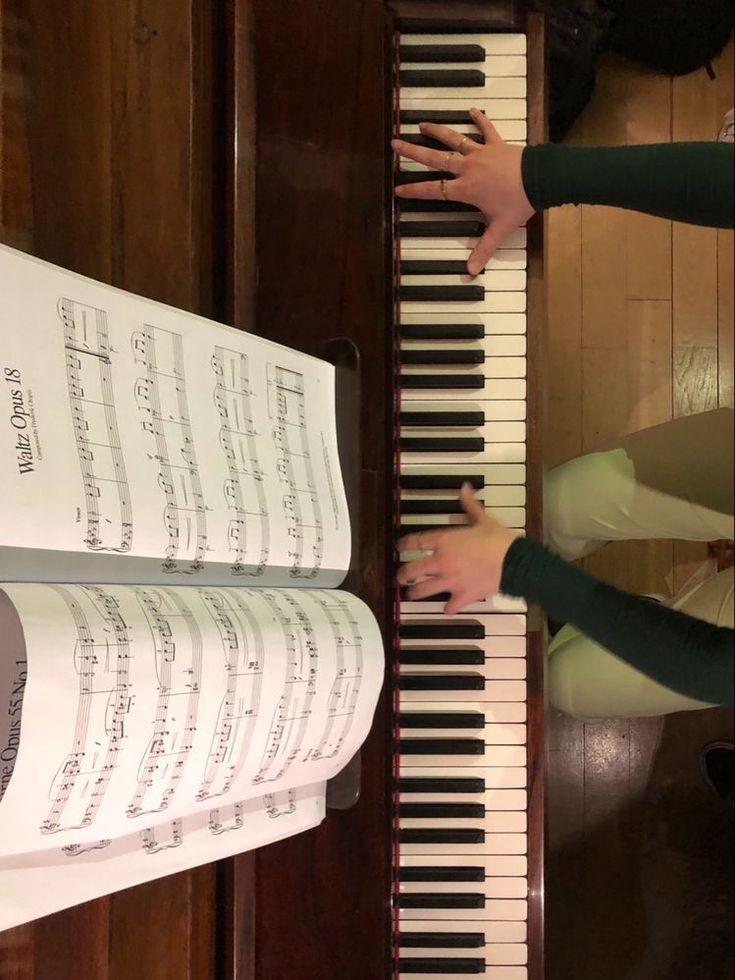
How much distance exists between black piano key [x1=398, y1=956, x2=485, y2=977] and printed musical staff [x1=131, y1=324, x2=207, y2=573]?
27.3 inches

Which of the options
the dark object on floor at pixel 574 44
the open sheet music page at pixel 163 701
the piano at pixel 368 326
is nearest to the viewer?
the open sheet music page at pixel 163 701

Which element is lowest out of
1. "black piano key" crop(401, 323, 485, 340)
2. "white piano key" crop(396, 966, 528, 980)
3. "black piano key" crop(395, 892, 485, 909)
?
"white piano key" crop(396, 966, 528, 980)

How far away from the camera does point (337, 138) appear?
40.8 inches

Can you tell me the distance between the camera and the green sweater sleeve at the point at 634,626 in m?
0.79

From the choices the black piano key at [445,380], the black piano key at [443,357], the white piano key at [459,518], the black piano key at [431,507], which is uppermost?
the black piano key at [443,357]

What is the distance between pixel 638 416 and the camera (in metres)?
1.69

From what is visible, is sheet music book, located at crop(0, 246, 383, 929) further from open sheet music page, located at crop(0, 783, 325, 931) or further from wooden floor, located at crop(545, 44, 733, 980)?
wooden floor, located at crop(545, 44, 733, 980)

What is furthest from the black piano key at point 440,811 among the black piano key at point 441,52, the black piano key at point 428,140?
the black piano key at point 441,52

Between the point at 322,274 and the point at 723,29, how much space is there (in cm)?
119

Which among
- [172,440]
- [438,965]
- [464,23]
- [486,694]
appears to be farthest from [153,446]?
[438,965]

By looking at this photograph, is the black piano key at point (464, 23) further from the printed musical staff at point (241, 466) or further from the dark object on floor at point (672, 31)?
the dark object on floor at point (672, 31)

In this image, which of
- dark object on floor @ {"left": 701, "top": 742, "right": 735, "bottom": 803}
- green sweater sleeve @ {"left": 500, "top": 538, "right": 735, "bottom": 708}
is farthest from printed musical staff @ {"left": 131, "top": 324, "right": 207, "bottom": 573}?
dark object on floor @ {"left": 701, "top": 742, "right": 735, "bottom": 803}

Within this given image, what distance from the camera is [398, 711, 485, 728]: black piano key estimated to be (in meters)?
1.11

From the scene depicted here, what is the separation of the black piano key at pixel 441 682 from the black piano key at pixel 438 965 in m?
0.38
